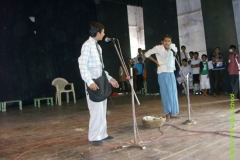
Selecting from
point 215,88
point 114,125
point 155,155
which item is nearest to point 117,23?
point 215,88

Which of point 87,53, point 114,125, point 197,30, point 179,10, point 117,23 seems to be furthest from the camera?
point 117,23

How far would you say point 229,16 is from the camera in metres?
7.59

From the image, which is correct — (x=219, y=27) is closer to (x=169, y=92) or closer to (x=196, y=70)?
(x=196, y=70)

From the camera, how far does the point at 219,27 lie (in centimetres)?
723

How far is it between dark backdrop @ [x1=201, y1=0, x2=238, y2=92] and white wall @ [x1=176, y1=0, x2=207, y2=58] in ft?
0.68

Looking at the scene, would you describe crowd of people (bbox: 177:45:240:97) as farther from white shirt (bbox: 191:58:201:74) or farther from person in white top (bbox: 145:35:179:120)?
person in white top (bbox: 145:35:179:120)

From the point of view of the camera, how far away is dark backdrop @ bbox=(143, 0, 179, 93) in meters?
8.01

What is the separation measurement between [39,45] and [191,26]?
5.03m

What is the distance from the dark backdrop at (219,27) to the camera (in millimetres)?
7051

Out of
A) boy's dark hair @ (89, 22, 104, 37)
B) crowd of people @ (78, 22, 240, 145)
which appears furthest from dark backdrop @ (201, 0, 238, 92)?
boy's dark hair @ (89, 22, 104, 37)

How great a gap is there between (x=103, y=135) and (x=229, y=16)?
21.9 feet

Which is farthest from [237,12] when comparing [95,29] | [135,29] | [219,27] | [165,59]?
[95,29]

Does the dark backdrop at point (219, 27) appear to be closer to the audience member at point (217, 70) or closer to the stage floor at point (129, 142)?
the audience member at point (217, 70)

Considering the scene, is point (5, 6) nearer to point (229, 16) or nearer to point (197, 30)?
point (197, 30)
